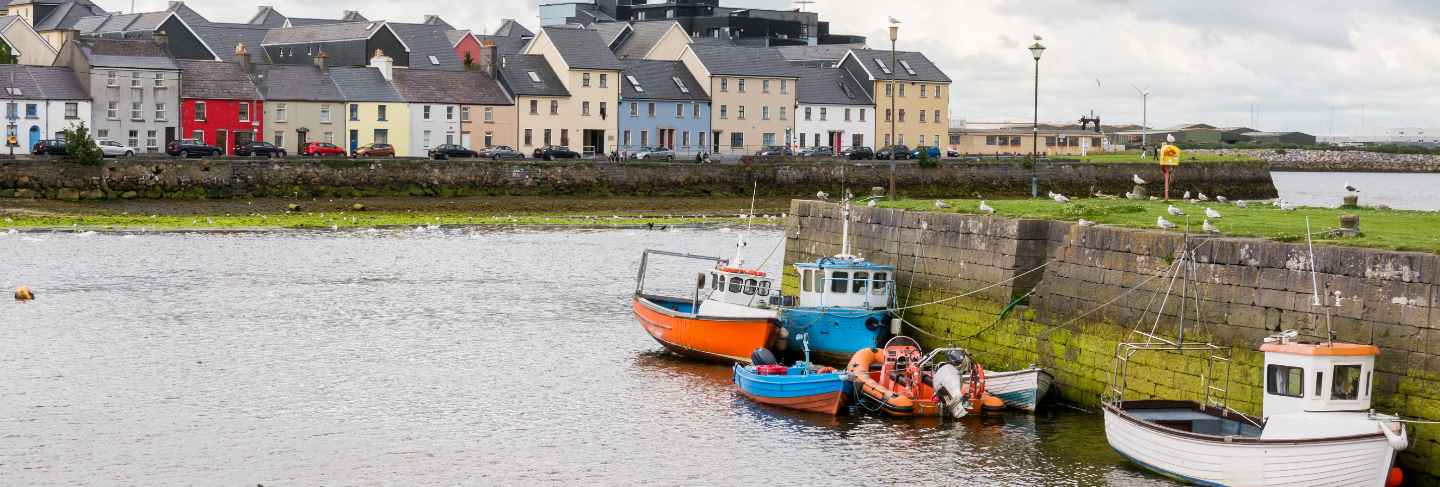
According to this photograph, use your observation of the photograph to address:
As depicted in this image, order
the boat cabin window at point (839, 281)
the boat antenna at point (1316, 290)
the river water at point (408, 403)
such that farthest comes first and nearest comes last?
the boat cabin window at point (839, 281) → the river water at point (408, 403) → the boat antenna at point (1316, 290)

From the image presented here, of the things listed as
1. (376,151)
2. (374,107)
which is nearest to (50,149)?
(376,151)

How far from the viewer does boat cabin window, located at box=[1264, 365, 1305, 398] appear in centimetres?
2016

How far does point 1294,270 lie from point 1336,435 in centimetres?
303

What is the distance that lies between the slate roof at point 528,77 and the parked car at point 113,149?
76.3 feet

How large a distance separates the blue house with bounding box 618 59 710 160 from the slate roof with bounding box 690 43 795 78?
63.2 inches

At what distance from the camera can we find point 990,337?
28.3 meters

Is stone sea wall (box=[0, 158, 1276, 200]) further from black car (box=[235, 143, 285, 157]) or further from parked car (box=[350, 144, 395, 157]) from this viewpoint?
parked car (box=[350, 144, 395, 157])

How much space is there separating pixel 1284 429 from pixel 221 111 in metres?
73.4

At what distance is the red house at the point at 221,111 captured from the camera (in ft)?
282

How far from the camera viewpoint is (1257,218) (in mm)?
28703

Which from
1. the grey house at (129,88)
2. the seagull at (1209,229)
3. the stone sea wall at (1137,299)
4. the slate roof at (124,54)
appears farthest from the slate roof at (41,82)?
the seagull at (1209,229)

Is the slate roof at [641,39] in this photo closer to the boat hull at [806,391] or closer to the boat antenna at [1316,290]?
the boat hull at [806,391]

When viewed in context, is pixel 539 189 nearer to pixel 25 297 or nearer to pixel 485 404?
pixel 25 297

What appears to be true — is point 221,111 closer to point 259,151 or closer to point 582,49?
point 259,151
